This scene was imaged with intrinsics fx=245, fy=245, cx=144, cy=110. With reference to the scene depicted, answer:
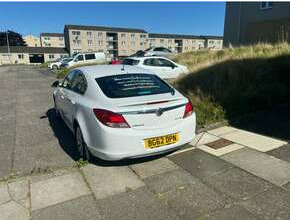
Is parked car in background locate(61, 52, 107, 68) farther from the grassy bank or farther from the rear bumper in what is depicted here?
the rear bumper

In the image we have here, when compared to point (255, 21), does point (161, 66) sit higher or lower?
lower

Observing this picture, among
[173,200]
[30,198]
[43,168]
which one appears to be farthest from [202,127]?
[30,198]

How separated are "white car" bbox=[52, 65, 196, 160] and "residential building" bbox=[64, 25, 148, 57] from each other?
72668 millimetres

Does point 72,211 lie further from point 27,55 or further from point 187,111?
point 27,55

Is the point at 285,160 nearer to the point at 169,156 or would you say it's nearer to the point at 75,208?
the point at 169,156

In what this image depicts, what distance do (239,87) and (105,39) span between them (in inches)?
3066

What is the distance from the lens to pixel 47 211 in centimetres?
287

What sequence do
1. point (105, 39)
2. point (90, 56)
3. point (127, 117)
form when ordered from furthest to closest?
point (105, 39) < point (90, 56) < point (127, 117)

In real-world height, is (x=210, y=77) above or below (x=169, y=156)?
above

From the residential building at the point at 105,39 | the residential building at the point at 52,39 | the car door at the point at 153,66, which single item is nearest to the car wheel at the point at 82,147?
the car door at the point at 153,66

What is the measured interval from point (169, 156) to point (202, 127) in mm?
1614

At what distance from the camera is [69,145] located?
16.3ft

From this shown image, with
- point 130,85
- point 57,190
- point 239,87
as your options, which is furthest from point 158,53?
point 57,190

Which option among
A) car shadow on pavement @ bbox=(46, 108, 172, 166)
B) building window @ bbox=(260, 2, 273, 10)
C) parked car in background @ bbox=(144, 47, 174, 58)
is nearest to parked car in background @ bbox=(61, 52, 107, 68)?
parked car in background @ bbox=(144, 47, 174, 58)
